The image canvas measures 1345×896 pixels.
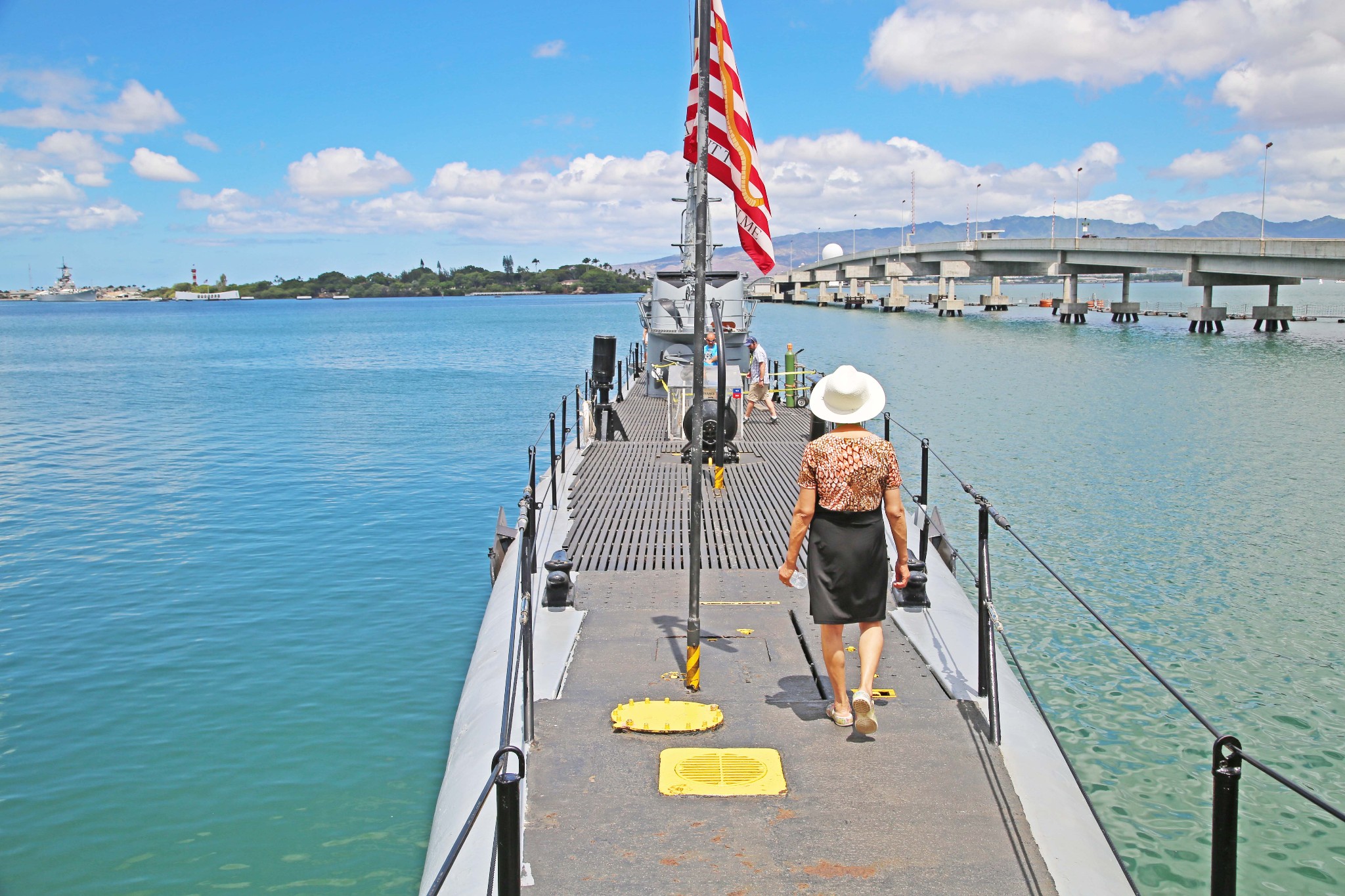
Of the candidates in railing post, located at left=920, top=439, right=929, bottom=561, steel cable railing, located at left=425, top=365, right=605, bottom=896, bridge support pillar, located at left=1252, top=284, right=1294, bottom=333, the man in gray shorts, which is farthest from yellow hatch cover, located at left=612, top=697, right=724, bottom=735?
bridge support pillar, located at left=1252, top=284, right=1294, bottom=333

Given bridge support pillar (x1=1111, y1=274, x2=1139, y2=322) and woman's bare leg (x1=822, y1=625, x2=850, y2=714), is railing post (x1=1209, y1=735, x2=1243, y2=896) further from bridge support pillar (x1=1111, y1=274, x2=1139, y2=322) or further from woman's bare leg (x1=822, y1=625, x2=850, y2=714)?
bridge support pillar (x1=1111, y1=274, x2=1139, y2=322)

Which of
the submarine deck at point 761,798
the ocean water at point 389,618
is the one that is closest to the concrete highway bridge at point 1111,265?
the ocean water at point 389,618

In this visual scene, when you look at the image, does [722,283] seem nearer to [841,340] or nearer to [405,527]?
[405,527]

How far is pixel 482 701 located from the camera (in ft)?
25.1

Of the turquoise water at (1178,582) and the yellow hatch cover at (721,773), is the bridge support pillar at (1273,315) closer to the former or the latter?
the turquoise water at (1178,582)

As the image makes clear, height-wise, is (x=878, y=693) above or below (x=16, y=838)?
above

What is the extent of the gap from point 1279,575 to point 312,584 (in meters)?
13.6

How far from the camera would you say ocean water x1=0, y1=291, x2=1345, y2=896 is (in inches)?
305

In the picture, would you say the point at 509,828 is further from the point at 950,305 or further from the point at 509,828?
the point at 950,305

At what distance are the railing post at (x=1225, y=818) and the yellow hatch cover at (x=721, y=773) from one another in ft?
7.66

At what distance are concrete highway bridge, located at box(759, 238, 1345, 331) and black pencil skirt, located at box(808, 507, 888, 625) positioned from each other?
184ft

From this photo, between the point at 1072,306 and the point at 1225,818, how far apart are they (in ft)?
303

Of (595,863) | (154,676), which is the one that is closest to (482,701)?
(595,863)

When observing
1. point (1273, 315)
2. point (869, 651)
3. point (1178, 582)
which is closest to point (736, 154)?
point (869, 651)
